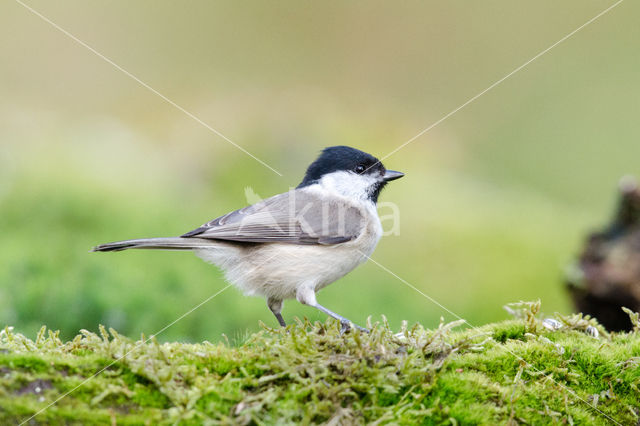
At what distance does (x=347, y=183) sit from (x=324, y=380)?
85.2 inches

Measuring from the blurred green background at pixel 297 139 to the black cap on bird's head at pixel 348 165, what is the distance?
1.14 m

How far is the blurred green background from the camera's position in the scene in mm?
4527

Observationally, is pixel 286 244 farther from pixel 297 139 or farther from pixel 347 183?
pixel 297 139

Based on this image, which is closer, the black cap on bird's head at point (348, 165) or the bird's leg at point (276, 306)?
the bird's leg at point (276, 306)

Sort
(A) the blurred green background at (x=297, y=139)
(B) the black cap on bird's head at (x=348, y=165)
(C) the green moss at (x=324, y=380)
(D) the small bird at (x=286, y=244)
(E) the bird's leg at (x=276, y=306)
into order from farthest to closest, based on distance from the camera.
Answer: (A) the blurred green background at (x=297, y=139) < (B) the black cap on bird's head at (x=348, y=165) < (E) the bird's leg at (x=276, y=306) < (D) the small bird at (x=286, y=244) < (C) the green moss at (x=324, y=380)

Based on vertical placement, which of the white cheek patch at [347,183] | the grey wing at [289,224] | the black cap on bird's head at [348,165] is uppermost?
the black cap on bird's head at [348,165]

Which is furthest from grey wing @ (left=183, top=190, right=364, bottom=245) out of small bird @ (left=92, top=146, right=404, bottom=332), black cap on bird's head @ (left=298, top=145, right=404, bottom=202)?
black cap on bird's head @ (left=298, top=145, right=404, bottom=202)

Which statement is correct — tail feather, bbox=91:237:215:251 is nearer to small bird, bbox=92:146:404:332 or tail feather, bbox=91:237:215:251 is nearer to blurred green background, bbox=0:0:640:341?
small bird, bbox=92:146:404:332

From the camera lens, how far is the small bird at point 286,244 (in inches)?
134

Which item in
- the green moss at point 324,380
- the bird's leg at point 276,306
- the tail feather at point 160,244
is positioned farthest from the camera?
the bird's leg at point 276,306

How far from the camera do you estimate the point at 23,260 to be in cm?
429

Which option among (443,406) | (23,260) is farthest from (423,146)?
(443,406)

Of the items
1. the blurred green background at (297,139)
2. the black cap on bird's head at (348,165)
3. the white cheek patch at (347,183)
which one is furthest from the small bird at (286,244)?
the blurred green background at (297,139)

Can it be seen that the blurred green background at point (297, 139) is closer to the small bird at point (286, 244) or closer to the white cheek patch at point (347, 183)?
the small bird at point (286, 244)
